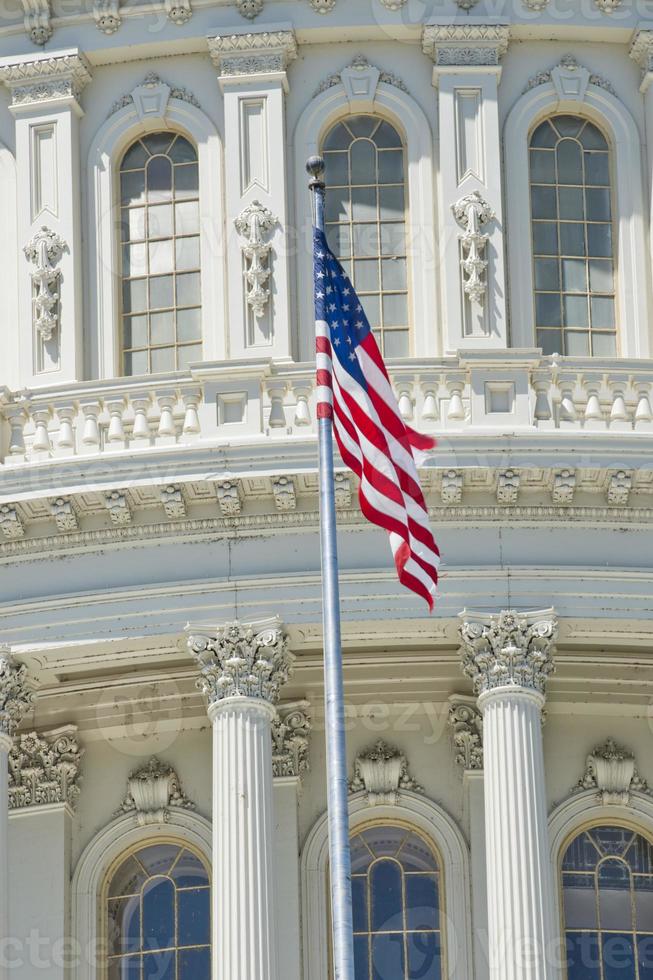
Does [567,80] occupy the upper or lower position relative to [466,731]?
upper

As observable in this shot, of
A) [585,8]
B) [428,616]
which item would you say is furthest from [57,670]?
[585,8]

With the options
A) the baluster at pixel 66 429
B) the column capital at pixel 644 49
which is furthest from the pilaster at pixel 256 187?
the column capital at pixel 644 49

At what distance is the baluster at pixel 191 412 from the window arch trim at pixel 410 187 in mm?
2035

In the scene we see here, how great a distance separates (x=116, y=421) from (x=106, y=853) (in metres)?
5.14

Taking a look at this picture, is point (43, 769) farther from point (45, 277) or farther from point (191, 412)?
point (45, 277)

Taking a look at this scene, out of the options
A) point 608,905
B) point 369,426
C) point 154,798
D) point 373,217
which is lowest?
point 608,905

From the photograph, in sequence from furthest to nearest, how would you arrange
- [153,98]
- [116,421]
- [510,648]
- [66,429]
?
[153,98], [66,429], [116,421], [510,648]

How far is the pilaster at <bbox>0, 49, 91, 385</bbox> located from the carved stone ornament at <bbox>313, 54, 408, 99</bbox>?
9.96 feet

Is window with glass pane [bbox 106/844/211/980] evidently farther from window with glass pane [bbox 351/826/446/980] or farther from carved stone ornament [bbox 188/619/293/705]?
carved stone ornament [bbox 188/619/293/705]

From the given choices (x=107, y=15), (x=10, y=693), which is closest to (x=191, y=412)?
(x=10, y=693)

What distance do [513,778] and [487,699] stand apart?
3.29ft

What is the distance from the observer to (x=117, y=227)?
1729 inches

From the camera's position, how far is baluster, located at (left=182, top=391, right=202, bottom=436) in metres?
40.3

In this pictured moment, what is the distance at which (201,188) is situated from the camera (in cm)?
4369
